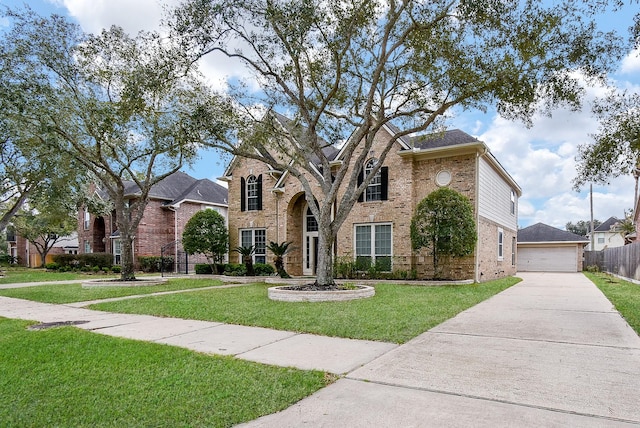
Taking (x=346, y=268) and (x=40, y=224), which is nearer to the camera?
(x=346, y=268)

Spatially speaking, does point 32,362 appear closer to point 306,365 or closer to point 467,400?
point 306,365

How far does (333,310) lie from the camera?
8695mm

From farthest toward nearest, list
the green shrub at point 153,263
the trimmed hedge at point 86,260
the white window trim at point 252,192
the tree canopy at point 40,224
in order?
the tree canopy at point 40,224 → the trimmed hedge at point 86,260 → the green shrub at point 153,263 → the white window trim at point 252,192

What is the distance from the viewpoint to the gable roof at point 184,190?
26016mm

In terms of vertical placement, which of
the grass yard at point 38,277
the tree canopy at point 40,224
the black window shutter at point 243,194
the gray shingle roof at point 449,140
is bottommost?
the grass yard at point 38,277

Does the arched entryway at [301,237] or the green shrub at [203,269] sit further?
the green shrub at [203,269]

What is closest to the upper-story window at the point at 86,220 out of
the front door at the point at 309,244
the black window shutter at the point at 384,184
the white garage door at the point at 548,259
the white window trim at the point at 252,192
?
the white window trim at the point at 252,192

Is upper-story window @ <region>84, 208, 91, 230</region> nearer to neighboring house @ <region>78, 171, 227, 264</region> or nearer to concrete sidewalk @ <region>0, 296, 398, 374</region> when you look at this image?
neighboring house @ <region>78, 171, 227, 264</region>

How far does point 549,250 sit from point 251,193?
835 inches

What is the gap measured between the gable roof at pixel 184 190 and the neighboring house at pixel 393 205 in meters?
6.50

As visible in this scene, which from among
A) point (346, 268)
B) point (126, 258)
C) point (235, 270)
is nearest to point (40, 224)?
point (126, 258)

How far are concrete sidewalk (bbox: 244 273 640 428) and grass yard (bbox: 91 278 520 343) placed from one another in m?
0.76

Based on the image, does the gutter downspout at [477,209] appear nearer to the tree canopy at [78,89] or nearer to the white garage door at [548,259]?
the tree canopy at [78,89]

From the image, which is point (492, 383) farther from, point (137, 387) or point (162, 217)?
point (162, 217)
